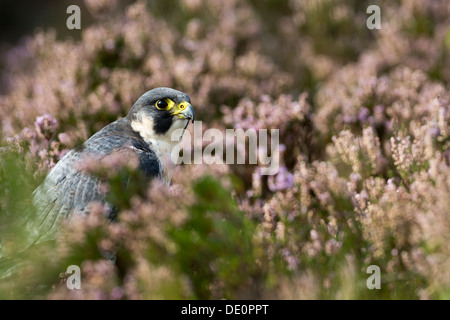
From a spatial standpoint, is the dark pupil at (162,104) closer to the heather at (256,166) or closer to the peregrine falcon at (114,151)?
the peregrine falcon at (114,151)

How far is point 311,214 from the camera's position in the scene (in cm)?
349

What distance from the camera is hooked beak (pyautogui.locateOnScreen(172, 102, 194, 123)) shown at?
388cm

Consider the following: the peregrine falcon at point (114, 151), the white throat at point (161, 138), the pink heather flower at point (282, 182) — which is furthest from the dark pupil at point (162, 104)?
the pink heather flower at point (282, 182)

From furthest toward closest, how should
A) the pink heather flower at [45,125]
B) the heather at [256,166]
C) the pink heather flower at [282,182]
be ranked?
the pink heather flower at [45,125]
the pink heather flower at [282,182]
the heather at [256,166]

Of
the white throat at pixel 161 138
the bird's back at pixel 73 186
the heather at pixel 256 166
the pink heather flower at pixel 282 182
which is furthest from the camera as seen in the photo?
the pink heather flower at pixel 282 182

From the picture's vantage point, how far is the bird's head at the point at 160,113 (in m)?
3.90

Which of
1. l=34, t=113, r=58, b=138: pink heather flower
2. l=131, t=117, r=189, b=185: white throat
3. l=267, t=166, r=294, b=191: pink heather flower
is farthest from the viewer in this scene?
l=34, t=113, r=58, b=138: pink heather flower

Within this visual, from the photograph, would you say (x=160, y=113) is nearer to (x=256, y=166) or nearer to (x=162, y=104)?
(x=162, y=104)

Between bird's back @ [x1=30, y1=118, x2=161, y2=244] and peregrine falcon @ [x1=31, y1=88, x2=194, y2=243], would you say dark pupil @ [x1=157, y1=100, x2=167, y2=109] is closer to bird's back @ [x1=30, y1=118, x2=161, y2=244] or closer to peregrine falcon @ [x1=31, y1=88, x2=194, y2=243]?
peregrine falcon @ [x1=31, y1=88, x2=194, y2=243]

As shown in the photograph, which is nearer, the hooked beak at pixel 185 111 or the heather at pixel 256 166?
the heather at pixel 256 166

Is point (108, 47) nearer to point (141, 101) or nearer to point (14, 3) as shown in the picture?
point (141, 101)

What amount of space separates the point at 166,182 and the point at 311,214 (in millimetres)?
1009

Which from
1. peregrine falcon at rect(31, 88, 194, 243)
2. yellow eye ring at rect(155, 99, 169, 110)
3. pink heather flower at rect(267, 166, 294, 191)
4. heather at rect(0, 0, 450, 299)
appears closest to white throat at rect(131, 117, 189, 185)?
peregrine falcon at rect(31, 88, 194, 243)
